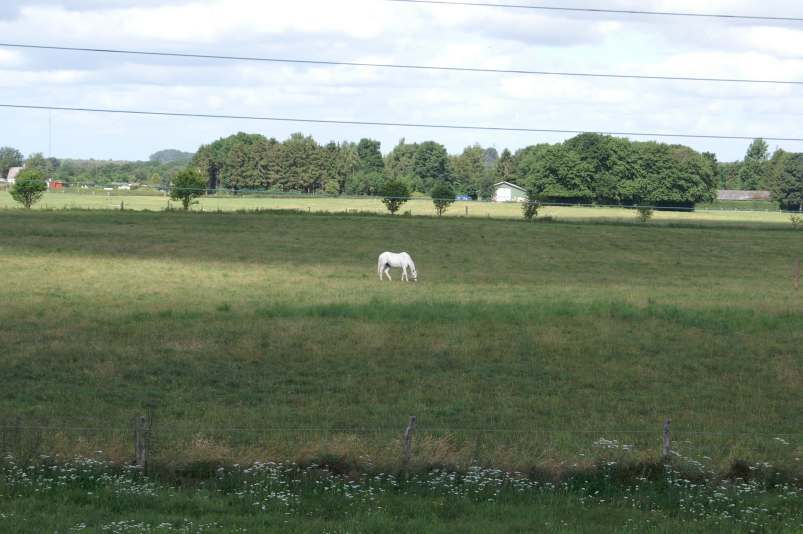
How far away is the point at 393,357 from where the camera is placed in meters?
24.9

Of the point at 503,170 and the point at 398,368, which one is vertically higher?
the point at 503,170

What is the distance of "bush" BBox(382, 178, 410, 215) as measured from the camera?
86750 millimetres

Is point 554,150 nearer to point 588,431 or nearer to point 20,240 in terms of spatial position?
point 20,240

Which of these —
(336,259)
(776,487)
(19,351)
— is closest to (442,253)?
(336,259)

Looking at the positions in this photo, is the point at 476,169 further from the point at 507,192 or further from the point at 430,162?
the point at 507,192

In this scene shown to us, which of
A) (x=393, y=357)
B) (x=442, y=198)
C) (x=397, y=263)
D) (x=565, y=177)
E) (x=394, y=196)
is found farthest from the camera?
(x=565, y=177)

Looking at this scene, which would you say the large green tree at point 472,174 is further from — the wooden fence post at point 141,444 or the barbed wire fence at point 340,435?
the wooden fence post at point 141,444

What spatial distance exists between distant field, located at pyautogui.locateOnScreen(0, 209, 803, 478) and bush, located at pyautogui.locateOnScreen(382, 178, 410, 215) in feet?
124

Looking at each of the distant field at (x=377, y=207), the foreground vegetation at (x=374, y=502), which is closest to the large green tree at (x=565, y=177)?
the distant field at (x=377, y=207)

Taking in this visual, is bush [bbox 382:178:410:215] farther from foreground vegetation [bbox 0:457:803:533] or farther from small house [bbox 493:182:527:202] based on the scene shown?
foreground vegetation [bbox 0:457:803:533]

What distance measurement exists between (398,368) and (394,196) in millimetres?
65822

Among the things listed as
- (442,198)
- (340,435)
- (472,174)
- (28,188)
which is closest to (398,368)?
(340,435)

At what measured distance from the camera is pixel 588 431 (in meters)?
17.1

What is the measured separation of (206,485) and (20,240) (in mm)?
42796
